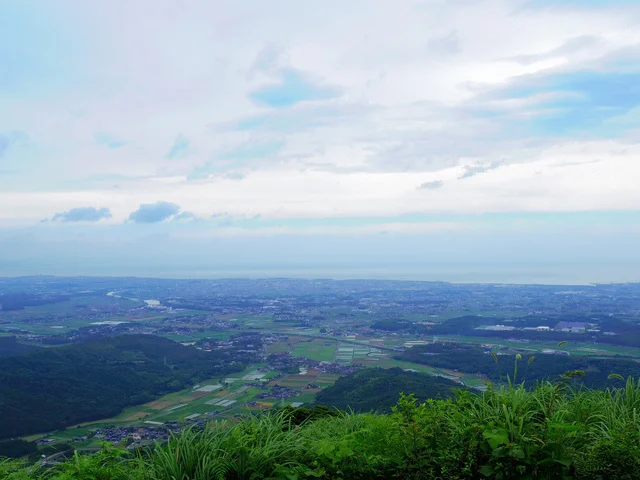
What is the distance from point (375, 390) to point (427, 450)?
17.9 m

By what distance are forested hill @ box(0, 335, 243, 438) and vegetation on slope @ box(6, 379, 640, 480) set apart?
19525 millimetres

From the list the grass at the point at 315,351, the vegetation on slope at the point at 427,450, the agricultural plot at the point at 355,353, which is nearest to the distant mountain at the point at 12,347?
the grass at the point at 315,351

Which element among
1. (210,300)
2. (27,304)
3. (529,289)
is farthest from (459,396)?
(529,289)

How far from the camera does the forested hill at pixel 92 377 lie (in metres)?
21.8

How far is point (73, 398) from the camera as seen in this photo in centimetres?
2520

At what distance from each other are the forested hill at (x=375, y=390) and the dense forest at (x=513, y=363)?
300 centimetres

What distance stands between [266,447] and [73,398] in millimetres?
25917

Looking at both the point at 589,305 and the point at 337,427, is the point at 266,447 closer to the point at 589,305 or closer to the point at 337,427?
the point at 337,427

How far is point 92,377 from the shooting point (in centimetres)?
3033

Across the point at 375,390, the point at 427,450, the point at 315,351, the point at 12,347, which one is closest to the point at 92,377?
the point at 12,347

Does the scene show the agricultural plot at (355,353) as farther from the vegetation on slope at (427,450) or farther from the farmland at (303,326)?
the vegetation on slope at (427,450)

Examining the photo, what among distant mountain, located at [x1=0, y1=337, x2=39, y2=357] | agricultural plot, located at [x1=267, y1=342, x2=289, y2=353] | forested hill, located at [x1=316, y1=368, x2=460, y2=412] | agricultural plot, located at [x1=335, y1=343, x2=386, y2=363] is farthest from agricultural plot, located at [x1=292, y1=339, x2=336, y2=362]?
distant mountain, located at [x1=0, y1=337, x2=39, y2=357]

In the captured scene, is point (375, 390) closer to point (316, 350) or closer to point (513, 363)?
point (513, 363)

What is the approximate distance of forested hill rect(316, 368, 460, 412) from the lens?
1819 centimetres
